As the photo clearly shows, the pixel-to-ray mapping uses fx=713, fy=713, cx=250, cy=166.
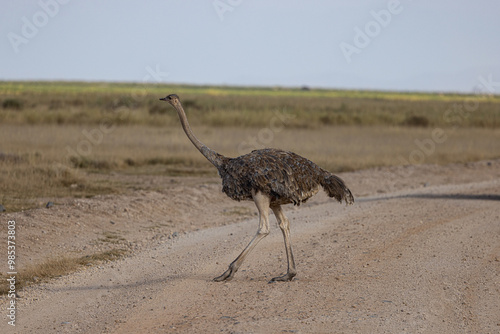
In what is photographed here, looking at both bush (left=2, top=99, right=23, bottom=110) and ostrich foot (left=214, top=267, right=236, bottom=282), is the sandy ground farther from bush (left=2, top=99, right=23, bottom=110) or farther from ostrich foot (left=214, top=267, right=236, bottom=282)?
bush (left=2, top=99, right=23, bottom=110)

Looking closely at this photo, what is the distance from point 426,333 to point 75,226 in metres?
6.14

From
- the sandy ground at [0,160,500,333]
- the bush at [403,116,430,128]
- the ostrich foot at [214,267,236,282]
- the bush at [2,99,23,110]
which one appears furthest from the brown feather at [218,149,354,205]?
the bush at [2,99,23,110]

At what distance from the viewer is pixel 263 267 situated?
26.8 ft

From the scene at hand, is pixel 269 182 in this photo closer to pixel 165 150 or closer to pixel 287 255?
pixel 287 255

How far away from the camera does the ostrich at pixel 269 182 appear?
715 centimetres

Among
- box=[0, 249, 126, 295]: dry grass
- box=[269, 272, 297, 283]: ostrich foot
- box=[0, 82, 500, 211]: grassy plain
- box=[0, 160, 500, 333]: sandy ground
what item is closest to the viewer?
box=[0, 160, 500, 333]: sandy ground

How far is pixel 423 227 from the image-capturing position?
1058 cm

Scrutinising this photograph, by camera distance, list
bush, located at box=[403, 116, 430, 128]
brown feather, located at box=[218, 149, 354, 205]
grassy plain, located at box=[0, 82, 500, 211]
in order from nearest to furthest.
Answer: brown feather, located at box=[218, 149, 354, 205] → grassy plain, located at box=[0, 82, 500, 211] → bush, located at box=[403, 116, 430, 128]

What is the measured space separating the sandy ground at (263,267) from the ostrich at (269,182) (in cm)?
49

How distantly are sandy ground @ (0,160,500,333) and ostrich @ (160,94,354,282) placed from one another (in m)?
0.49

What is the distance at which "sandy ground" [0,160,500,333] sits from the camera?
241 inches

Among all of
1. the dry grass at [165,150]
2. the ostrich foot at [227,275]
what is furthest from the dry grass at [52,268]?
the dry grass at [165,150]

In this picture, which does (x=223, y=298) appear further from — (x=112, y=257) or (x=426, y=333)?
(x=112, y=257)

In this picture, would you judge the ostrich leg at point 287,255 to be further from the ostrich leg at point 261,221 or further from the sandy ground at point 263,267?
the ostrich leg at point 261,221
